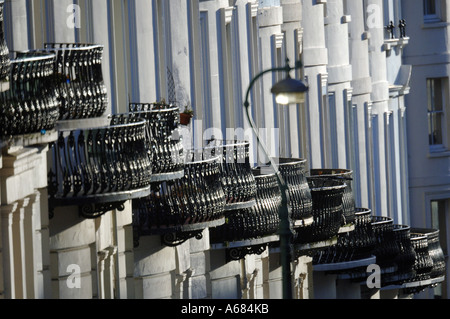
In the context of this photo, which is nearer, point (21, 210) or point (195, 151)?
point (21, 210)

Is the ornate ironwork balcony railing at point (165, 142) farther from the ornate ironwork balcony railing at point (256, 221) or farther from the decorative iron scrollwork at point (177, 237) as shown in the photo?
the ornate ironwork balcony railing at point (256, 221)

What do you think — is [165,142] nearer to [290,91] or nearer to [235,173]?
[235,173]

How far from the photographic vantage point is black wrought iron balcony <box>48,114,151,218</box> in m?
29.6

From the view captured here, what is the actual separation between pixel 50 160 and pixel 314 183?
A: 16.0 m

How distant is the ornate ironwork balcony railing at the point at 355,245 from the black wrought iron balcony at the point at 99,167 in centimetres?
1697

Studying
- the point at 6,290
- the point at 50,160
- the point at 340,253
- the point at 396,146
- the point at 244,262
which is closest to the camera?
the point at 6,290

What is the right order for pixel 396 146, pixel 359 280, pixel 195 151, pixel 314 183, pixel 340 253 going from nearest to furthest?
1. pixel 195 151
2. pixel 314 183
3. pixel 340 253
4. pixel 359 280
5. pixel 396 146

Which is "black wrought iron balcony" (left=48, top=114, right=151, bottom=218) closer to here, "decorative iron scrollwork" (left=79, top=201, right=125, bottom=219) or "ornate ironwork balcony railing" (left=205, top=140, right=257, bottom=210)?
"decorative iron scrollwork" (left=79, top=201, right=125, bottom=219)

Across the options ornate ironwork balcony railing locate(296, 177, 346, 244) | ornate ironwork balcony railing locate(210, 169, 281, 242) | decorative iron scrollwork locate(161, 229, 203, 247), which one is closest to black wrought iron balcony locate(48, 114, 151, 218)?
decorative iron scrollwork locate(161, 229, 203, 247)

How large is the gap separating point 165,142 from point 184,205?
1.59 metres

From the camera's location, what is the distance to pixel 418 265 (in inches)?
2158
